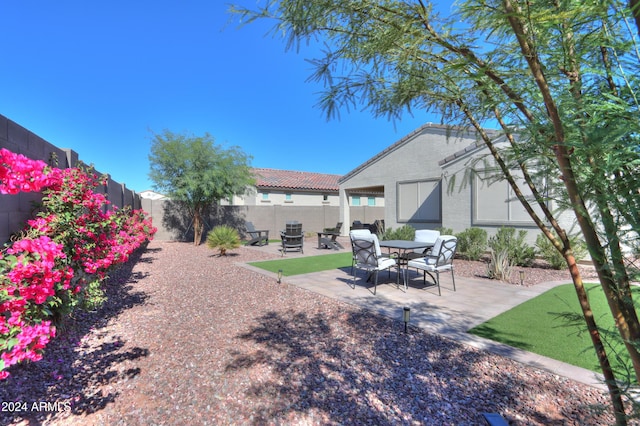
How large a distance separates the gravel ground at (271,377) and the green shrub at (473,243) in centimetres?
621

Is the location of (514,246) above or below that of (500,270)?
above

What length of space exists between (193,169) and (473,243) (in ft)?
41.3

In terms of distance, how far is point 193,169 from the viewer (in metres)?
14.0

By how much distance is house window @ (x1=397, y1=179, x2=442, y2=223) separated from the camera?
39.5 feet

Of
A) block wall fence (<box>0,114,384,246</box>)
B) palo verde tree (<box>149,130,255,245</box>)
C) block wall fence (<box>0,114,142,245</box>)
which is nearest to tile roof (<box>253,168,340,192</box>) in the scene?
block wall fence (<box>0,114,384,246</box>)

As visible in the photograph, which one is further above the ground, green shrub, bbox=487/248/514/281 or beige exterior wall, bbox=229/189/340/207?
beige exterior wall, bbox=229/189/340/207

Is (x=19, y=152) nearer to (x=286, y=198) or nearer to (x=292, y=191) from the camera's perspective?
(x=286, y=198)

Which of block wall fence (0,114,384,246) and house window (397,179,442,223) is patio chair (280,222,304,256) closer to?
house window (397,179,442,223)

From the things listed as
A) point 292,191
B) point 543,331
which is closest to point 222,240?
point 543,331

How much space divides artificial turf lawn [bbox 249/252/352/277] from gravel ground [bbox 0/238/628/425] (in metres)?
3.55

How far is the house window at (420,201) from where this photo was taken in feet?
39.5

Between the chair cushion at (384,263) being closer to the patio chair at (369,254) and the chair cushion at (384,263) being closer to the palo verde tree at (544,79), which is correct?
the patio chair at (369,254)

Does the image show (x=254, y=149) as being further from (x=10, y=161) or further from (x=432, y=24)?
(x=432, y=24)

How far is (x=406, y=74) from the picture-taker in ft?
5.50
